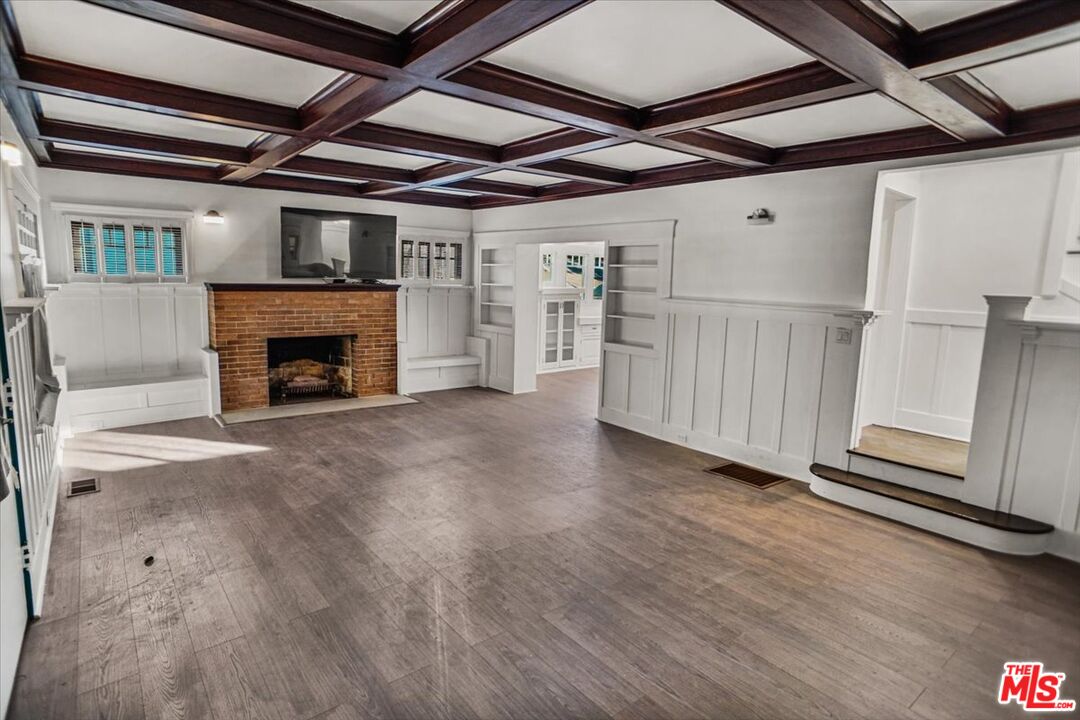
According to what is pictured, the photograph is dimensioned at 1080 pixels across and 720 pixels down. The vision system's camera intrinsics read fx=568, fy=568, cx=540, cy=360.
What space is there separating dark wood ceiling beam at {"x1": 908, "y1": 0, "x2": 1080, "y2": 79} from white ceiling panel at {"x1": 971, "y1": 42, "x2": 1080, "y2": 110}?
35 centimetres

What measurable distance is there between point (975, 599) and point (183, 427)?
681 centimetres

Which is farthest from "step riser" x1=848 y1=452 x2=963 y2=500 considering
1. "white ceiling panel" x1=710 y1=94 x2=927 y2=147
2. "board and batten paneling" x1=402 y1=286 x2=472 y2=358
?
"board and batten paneling" x1=402 y1=286 x2=472 y2=358

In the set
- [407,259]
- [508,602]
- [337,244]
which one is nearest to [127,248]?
[337,244]

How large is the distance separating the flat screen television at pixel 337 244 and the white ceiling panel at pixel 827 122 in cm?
502

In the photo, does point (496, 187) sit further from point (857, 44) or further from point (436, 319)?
point (857, 44)

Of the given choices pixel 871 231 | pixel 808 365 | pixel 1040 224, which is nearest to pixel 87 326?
pixel 808 365

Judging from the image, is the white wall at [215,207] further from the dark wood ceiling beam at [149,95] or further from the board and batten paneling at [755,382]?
the board and batten paneling at [755,382]

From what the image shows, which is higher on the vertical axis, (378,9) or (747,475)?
(378,9)

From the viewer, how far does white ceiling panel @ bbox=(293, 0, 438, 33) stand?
2.21 metres

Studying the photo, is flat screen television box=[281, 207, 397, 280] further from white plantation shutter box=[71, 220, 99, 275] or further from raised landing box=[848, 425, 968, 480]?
raised landing box=[848, 425, 968, 480]

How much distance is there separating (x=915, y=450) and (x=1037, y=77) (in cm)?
296

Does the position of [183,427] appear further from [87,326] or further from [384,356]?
[384,356]

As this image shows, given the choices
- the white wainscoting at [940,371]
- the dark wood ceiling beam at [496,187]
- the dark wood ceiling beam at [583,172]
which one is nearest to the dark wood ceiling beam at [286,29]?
the dark wood ceiling beam at [583,172]

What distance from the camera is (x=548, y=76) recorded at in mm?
2953
